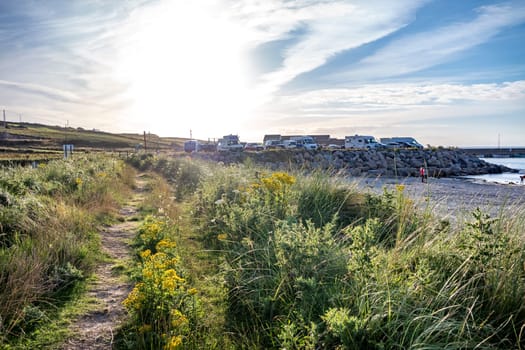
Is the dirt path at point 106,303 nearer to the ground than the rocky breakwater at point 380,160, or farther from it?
nearer to the ground

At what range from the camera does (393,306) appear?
2611 millimetres

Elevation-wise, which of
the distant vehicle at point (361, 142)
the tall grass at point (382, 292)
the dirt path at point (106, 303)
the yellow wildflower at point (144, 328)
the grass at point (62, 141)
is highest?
the grass at point (62, 141)

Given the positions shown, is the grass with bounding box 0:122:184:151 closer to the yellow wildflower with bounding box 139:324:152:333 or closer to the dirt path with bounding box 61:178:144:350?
the dirt path with bounding box 61:178:144:350

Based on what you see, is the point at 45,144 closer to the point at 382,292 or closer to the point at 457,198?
the point at 457,198

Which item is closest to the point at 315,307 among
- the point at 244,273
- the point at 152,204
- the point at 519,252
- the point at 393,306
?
the point at 393,306

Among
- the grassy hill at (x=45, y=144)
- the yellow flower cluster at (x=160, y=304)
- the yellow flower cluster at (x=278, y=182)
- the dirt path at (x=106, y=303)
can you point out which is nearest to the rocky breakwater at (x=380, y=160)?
the grassy hill at (x=45, y=144)

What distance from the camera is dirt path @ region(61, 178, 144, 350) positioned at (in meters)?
3.09

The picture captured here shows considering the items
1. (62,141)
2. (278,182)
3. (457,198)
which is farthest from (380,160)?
(62,141)

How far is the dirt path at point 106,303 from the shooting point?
3.09m

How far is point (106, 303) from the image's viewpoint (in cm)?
381

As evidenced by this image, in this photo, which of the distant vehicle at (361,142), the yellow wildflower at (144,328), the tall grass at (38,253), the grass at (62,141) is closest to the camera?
the yellow wildflower at (144,328)

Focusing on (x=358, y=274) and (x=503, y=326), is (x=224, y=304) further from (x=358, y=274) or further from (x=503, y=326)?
(x=503, y=326)

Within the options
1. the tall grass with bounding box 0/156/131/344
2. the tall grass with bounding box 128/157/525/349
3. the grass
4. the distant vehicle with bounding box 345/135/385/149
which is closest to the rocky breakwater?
the distant vehicle with bounding box 345/135/385/149

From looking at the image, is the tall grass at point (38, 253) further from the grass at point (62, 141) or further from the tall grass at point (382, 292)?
the grass at point (62, 141)
